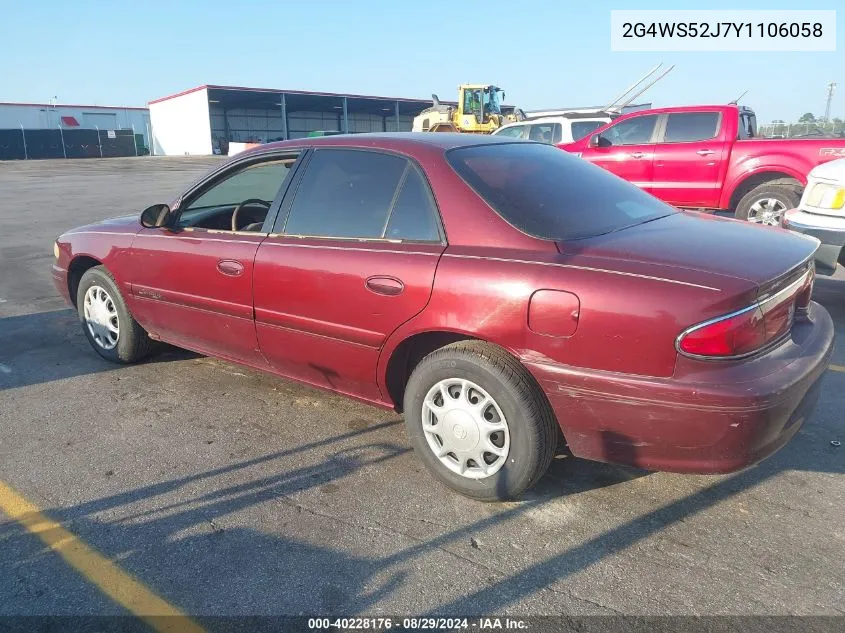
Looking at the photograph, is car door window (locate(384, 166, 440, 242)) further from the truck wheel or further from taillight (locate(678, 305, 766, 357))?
the truck wheel

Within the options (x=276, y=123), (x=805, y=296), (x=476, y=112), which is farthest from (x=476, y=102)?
(x=276, y=123)

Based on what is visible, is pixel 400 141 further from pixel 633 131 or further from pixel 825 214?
Answer: pixel 633 131

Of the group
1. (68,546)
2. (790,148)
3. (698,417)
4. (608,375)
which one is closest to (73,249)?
(68,546)

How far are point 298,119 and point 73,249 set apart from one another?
200 ft

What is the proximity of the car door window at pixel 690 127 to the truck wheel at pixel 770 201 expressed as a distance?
1188mm

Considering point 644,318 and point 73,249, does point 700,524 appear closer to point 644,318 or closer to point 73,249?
point 644,318

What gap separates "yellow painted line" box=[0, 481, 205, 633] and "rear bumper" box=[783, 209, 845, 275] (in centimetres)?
501

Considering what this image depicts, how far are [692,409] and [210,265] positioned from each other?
2.71 meters

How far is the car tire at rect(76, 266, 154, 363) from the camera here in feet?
14.7

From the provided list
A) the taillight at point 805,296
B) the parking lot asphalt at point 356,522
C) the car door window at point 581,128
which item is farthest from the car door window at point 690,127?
the taillight at point 805,296

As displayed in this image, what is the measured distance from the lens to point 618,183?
357cm

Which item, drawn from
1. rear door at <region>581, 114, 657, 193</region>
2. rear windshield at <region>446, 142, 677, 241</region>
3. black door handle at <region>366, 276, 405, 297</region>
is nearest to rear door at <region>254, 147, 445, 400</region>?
black door handle at <region>366, 276, 405, 297</region>

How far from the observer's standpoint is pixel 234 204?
4754 mm

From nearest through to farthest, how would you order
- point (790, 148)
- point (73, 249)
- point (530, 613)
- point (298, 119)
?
point (530, 613) < point (73, 249) < point (790, 148) < point (298, 119)
